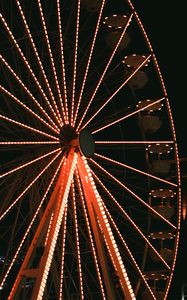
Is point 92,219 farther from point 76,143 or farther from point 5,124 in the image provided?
point 5,124

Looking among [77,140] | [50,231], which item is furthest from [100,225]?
[77,140]

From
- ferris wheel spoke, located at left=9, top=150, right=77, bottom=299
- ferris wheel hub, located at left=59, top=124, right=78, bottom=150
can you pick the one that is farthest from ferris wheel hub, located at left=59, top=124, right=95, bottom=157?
ferris wheel spoke, located at left=9, top=150, right=77, bottom=299

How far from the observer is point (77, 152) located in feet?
38.2

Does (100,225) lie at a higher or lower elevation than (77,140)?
lower

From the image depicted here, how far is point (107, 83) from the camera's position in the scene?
14.2 meters

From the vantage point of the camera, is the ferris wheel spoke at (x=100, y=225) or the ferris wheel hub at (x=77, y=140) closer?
the ferris wheel spoke at (x=100, y=225)

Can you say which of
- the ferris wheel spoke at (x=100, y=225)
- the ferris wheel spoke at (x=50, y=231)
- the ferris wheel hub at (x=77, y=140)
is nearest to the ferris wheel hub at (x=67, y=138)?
the ferris wheel hub at (x=77, y=140)

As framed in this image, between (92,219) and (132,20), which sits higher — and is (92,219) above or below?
below

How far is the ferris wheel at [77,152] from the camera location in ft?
36.9

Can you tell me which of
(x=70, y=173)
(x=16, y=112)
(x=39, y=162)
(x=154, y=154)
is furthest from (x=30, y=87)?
(x=154, y=154)

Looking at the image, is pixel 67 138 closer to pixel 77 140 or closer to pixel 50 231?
pixel 77 140

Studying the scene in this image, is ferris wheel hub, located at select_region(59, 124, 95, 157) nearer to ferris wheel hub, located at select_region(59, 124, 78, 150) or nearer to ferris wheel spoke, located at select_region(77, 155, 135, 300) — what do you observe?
ferris wheel hub, located at select_region(59, 124, 78, 150)

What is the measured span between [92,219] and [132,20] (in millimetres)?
4839

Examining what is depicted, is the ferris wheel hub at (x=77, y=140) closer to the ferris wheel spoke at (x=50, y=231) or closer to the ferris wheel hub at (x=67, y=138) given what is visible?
the ferris wheel hub at (x=67, y=138)
